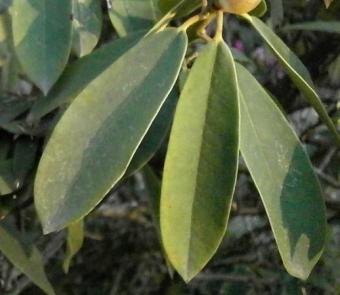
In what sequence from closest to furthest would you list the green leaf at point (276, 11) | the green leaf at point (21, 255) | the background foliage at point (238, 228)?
the green leaf at point (21, 255) < the green leaf at point (276, 11) < the background foliage at point (238, 228)

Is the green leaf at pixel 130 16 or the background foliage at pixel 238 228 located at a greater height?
the green leaf at pixel 130 16

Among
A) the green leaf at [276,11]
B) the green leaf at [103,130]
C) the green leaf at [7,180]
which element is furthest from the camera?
the green leaf at [276,11]

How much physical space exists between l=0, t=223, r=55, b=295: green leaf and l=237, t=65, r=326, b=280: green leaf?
425 millimetres

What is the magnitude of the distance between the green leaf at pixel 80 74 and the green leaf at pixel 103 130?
69 mm

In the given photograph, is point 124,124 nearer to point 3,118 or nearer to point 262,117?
point 262,117

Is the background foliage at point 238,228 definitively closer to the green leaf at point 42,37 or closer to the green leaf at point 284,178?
the green leaf at point 42,37

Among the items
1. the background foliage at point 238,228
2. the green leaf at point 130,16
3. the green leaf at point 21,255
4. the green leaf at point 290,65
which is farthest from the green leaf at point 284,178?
the background foliage at point 238,228

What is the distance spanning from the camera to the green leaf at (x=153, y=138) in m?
1.20

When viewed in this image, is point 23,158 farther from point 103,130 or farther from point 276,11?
point 276,11

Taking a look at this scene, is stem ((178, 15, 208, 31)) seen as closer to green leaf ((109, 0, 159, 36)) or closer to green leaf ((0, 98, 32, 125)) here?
green leaf ((109, 0, 159, 36))

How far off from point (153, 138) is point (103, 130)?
0.52 feet

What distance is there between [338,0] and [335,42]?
0.30m

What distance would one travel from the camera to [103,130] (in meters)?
1.06

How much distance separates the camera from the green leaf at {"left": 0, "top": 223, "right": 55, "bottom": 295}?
4.59ft
